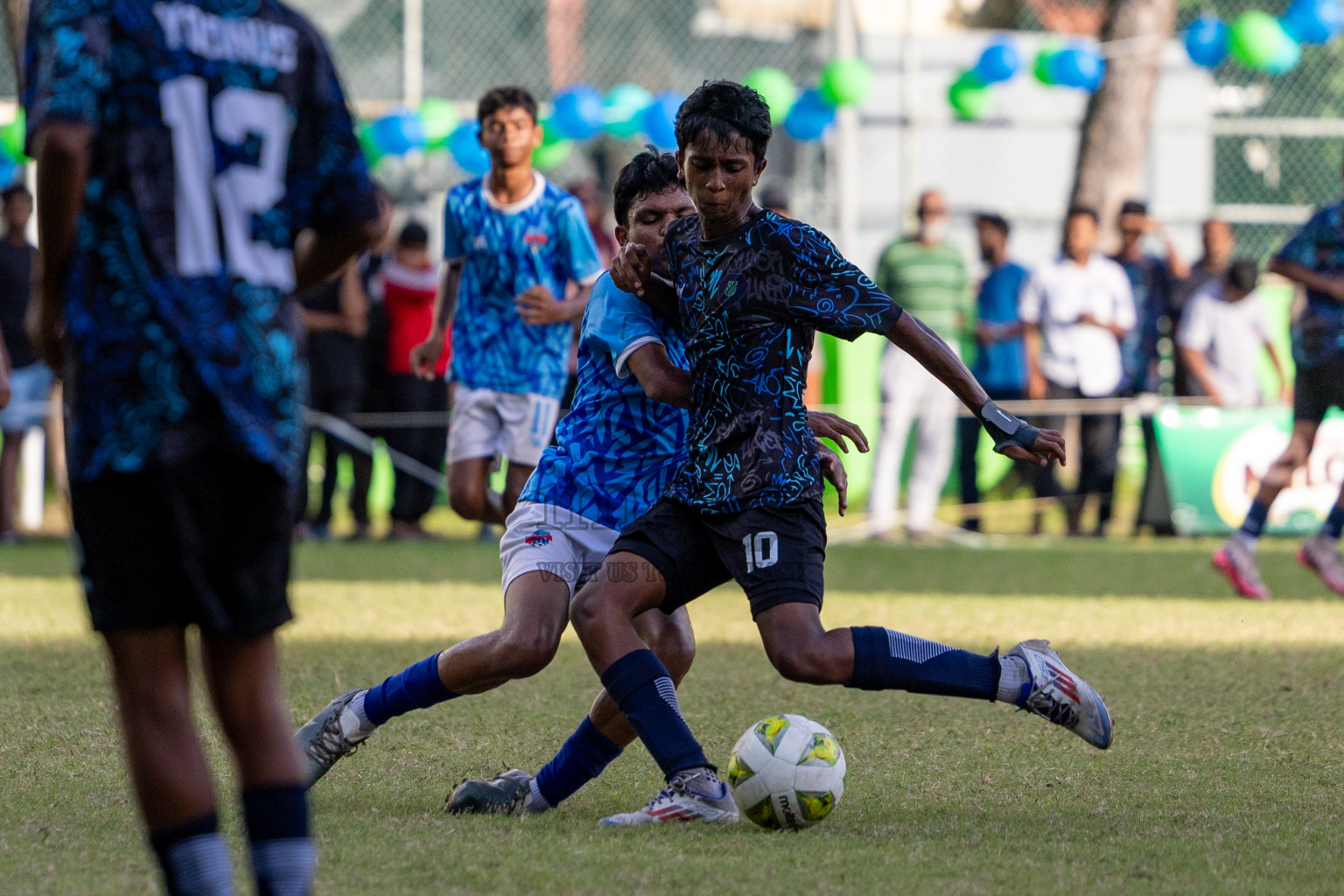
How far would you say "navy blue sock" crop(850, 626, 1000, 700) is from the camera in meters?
4.07

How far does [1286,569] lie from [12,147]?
10079 millimetres

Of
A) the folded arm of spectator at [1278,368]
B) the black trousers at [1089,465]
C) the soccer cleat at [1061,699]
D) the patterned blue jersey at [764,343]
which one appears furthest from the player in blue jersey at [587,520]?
the folded arm of spectator at [1278,368]

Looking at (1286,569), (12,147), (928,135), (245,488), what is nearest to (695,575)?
(245,488)

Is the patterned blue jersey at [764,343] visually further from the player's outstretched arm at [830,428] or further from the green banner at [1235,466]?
the green banner at [1235,466]

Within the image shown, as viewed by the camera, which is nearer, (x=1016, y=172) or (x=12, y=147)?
(x=12, y=147)

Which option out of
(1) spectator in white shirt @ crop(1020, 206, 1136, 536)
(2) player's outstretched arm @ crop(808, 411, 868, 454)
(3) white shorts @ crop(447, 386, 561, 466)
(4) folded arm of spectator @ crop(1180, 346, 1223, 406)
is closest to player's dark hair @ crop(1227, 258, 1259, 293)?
(4) folded arm of spectator @ crop(1180, 346, 1223, 406)

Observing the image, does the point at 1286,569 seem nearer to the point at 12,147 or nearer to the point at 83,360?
the point at 83,360

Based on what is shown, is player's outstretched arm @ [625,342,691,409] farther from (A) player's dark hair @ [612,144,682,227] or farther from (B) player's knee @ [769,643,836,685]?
(B) player's knee @ [769,643,836,685]

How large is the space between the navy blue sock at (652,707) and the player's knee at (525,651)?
25cm

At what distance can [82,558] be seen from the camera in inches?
111

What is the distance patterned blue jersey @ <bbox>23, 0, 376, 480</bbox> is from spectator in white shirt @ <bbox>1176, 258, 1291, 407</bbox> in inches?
451

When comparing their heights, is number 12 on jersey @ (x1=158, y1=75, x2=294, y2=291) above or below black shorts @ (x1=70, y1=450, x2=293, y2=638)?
above

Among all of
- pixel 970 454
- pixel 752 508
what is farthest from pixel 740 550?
pixel 970 454

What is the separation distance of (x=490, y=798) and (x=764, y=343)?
1.29m
